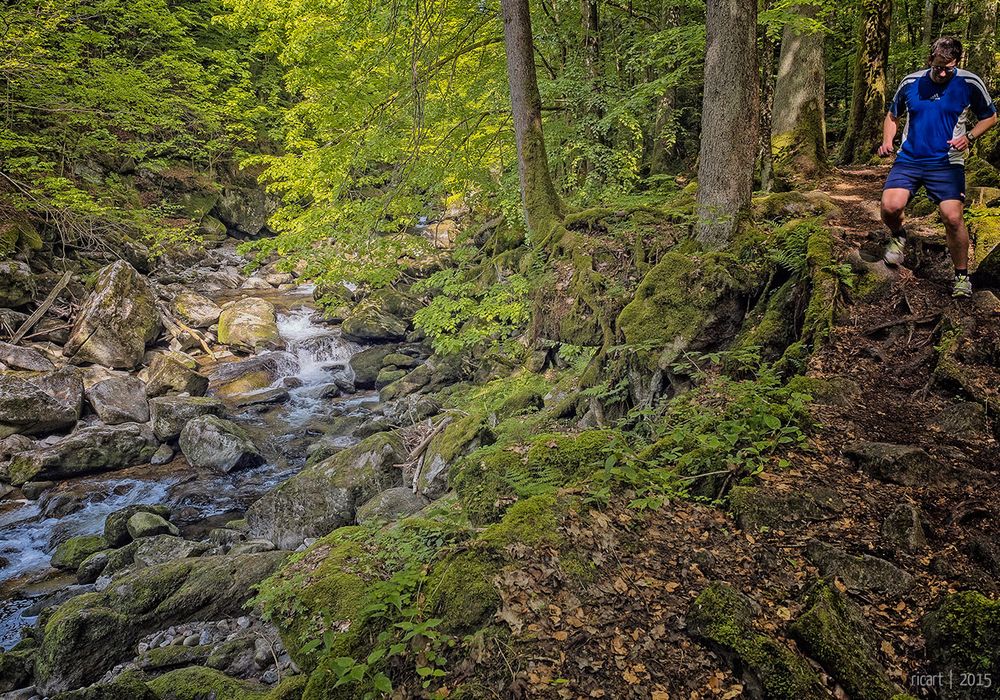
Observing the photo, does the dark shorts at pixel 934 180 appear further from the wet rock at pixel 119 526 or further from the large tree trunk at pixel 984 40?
the wet rock at pixel 119 526

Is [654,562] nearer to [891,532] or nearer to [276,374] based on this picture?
[891,532]

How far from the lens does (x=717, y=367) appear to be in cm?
510

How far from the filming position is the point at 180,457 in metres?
11.3

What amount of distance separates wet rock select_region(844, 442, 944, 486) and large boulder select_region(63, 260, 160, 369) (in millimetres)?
16250

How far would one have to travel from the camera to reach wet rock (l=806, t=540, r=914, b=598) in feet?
8.34

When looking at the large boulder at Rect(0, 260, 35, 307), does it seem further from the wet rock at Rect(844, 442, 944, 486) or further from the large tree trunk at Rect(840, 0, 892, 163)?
the large tree trunk at Rect(840, 0, 892, 163)

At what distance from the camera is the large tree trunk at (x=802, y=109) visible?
8.00 metres

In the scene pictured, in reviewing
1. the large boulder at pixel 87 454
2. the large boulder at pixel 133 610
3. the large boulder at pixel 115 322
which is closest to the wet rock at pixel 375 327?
the large boulder at pixel 115 322

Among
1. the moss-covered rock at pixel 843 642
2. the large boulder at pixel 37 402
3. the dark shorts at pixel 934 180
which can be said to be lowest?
the large boulder at pixel 37 402

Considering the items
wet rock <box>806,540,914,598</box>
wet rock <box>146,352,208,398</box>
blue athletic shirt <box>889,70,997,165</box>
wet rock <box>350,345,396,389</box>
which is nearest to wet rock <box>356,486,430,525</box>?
wet rock <box>806,540,914,598</box>

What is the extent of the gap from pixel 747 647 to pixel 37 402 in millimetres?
13899

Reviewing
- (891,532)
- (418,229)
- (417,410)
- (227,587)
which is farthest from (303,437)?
(418,229)

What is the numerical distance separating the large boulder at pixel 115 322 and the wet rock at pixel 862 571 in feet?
52.9

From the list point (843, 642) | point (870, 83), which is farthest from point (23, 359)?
point (870, 83)
